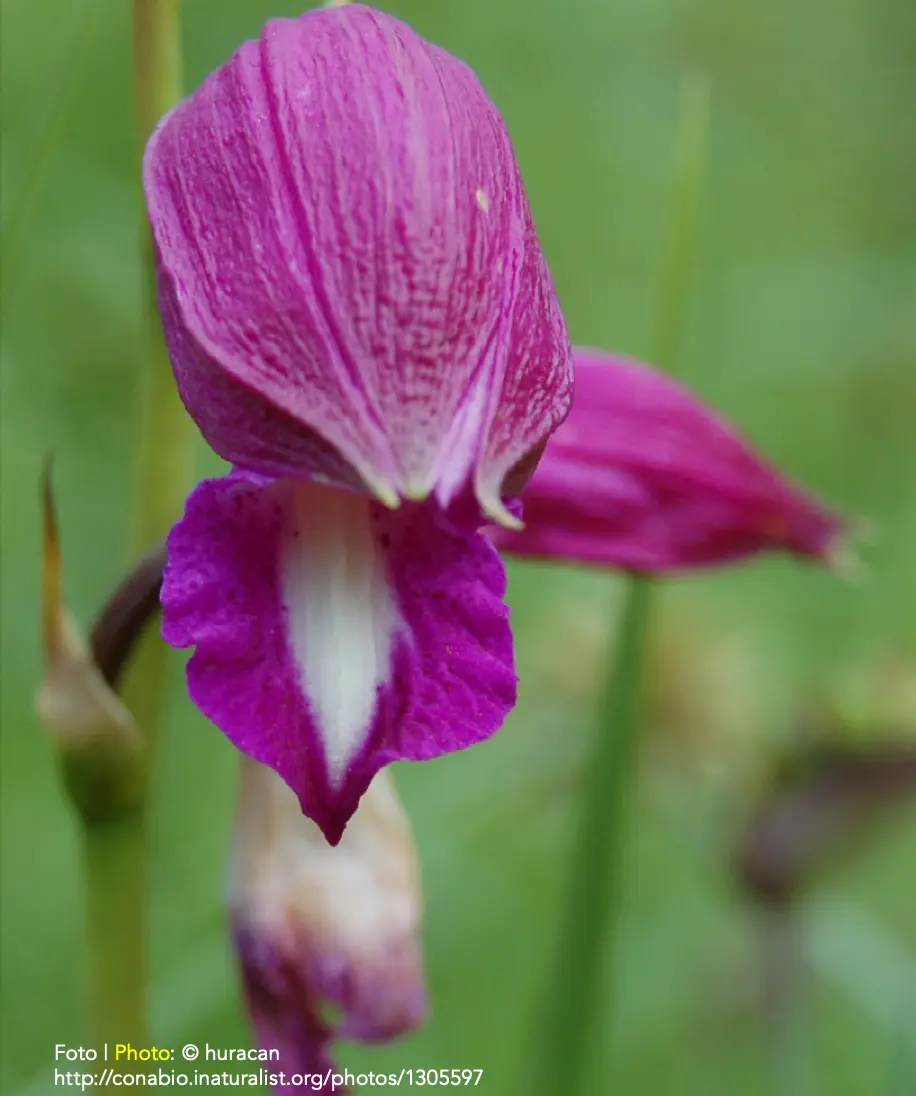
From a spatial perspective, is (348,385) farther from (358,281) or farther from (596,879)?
(596,879)

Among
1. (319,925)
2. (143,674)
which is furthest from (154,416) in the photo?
(319,925)

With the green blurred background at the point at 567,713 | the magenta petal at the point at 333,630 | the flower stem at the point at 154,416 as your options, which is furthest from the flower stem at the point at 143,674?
the green blurred background at the point at 567,713

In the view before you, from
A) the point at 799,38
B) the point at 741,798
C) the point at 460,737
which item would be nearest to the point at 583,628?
the point at 741,798

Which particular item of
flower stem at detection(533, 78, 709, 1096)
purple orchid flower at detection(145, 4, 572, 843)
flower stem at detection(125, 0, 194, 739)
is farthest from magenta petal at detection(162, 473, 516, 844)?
flower stem at detection(533, 78, 709, 1096)

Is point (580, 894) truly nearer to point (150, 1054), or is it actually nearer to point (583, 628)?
point (150, 1054)

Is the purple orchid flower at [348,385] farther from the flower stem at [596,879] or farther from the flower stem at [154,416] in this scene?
the flower stem at [596,879]

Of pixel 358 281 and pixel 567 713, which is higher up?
pixel 358 281

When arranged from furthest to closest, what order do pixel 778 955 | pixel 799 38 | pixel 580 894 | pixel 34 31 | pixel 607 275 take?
pixel 799 38 → pixel 607 275 → pixel 778 955 → pixel 34 31 → pixel 580 894
